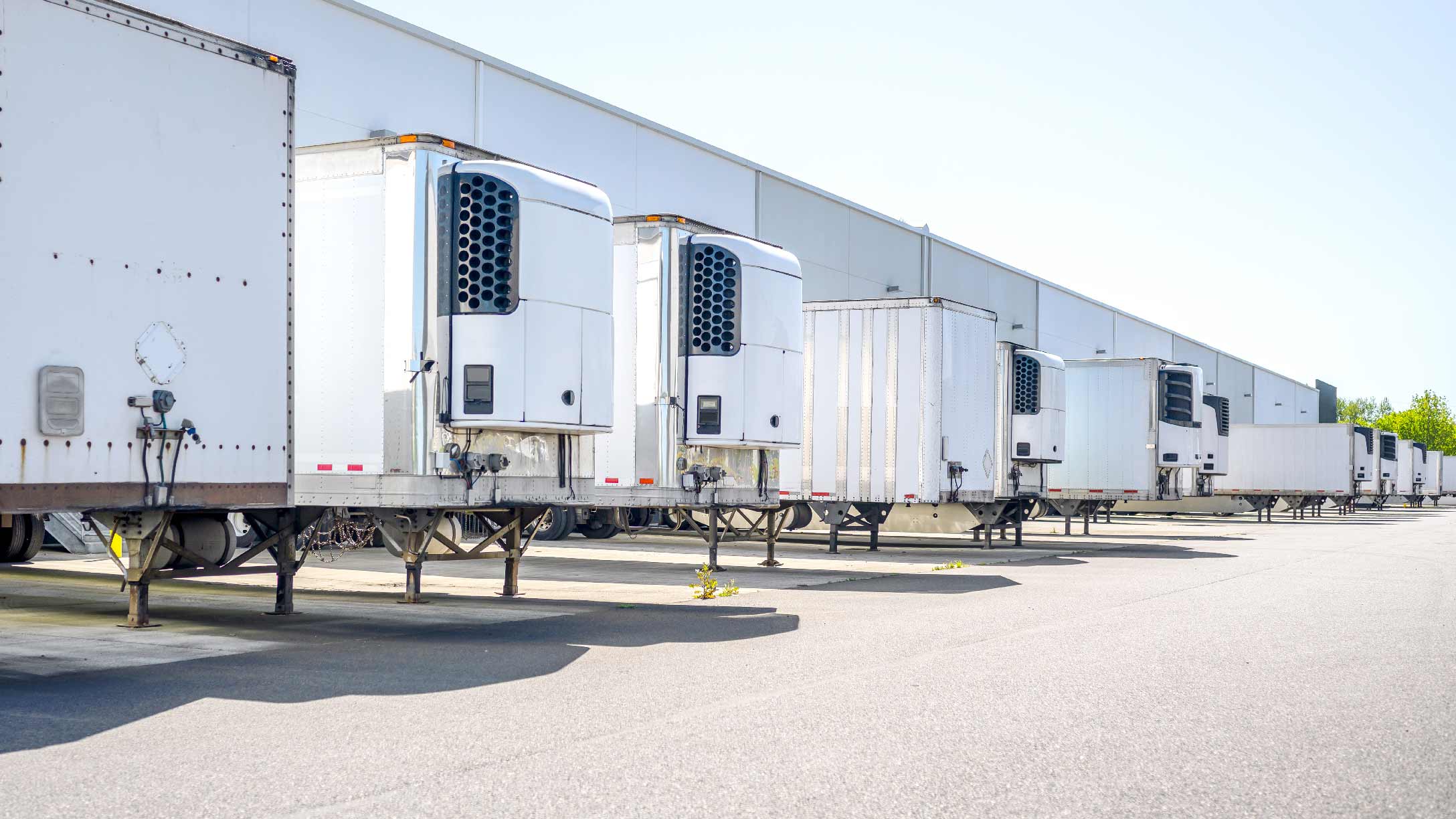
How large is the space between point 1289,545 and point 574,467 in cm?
2012

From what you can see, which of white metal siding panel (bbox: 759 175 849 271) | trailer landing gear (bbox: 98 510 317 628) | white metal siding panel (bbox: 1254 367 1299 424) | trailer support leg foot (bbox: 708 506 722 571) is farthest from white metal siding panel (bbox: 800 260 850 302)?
white metal siding panel (bbox: 1254 367 1299 424)

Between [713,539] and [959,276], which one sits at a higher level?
[959,276]

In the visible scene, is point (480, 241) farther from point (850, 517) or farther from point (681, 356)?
point (850, 517)

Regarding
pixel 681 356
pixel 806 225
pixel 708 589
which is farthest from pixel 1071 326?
pixel 708 589

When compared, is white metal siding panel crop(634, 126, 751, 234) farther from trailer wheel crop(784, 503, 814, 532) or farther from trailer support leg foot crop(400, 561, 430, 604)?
trailer support leg foot crop(400, 561, 430, 604)

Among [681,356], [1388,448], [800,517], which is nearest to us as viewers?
[681,356]

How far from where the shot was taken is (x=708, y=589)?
1484 cm

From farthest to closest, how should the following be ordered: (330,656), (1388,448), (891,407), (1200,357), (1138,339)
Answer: (1200,357) → (1138,339) → (1388,448) → (891,407) → (330,656)

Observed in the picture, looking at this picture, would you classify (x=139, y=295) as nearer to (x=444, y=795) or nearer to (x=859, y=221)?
(x=444, y=795)

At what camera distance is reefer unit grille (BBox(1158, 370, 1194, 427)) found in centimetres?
2969

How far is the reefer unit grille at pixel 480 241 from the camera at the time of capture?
11.3 meters

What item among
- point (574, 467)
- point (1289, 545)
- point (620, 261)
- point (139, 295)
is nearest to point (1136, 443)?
point (1289, 545)

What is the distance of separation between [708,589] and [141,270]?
741 cm

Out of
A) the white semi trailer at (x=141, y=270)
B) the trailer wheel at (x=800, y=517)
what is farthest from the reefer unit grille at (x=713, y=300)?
the trailer wheel at (x=800, y=517)
